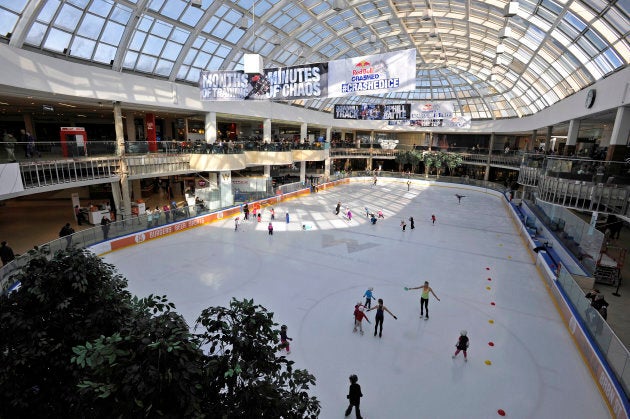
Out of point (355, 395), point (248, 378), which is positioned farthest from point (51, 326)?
point (355, 395)

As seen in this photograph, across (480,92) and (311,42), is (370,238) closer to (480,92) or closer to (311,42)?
(311,42)

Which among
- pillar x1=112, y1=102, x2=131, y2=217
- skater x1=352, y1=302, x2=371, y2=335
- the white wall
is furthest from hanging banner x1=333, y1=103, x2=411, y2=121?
skater x1=352, y1=302, x2=371, y2=335

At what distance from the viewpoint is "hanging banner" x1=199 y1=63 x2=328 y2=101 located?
512 inches

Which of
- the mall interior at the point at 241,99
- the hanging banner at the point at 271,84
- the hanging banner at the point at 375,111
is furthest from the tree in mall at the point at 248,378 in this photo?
the hanging banner at the point at 375,111

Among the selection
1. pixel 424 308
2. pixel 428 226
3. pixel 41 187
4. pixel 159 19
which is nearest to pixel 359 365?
pixel 424 308

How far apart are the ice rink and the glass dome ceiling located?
11417mm

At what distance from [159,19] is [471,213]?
98.4ft

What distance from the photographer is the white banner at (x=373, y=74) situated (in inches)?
467

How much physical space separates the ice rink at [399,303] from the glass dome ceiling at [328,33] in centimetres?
1142

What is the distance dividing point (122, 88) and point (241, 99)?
9.69m

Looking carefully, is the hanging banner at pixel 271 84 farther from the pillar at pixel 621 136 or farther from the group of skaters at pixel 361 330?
the pillar at pixel 621 136

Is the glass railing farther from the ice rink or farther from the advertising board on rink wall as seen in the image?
the advertising board on rink wall

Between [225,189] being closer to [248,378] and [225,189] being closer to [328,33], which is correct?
[328,33]

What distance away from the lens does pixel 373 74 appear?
12312 millimetres
